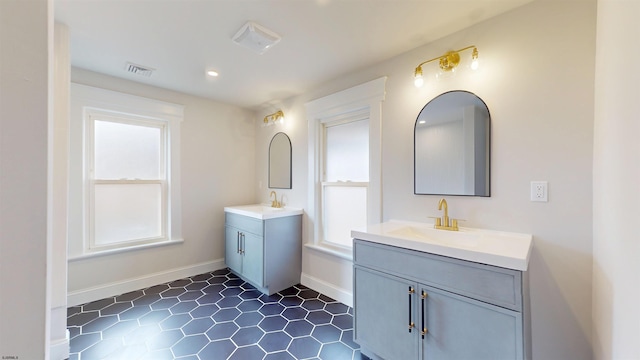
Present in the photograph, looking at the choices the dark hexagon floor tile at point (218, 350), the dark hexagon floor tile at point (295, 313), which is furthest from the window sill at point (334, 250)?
the dark hexagon floor tile at point (218, 350)

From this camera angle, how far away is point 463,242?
1721 mm

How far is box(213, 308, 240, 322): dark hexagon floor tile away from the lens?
7.36 feet

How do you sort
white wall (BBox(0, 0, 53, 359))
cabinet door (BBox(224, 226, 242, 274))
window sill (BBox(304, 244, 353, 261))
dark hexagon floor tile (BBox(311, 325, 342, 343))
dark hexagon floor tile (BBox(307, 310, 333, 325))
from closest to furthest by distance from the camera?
white wall (BBox(0, 0, 53, 359)), dark hexagon floor tile (BBox(311, 325, 342, 343)), dark hexagon floor tile (BBox(307, 310, 333, 325)), window sill (BBox(304, 244, 353, 261)), cabinet door (BBox(224, 226, 242, 274))

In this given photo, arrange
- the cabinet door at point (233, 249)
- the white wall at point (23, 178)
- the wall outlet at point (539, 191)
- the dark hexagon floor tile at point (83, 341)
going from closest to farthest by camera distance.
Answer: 1. the white wall at point (23, 178)
2. the wall outlet at point (539, 191)
3. the dark hexagon floor tile at point (83, 341)
4. the cabinet door at point (233, 249)

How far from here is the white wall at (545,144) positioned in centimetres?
141

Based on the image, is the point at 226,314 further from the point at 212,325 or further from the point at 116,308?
the point at 116,308

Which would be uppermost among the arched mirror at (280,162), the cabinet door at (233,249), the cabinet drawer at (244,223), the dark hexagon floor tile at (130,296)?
the arched mirror at (280,162)

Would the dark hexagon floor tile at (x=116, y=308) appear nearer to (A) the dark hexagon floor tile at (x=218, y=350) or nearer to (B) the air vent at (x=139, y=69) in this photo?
(A) the dark hexagon floor tile at (x=218, y=350)

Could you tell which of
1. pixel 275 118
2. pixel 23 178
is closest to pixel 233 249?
pixel 275 118

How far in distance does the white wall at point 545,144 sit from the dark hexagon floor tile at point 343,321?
49.2 inches

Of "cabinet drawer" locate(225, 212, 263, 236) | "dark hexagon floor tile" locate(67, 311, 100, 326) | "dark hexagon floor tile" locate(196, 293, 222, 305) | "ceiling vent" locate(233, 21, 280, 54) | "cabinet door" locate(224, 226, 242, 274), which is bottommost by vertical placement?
"dark hexagon floor tile" locate(196, 293, 222, 305)

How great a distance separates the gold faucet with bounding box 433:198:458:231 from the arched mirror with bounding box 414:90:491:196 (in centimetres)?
10

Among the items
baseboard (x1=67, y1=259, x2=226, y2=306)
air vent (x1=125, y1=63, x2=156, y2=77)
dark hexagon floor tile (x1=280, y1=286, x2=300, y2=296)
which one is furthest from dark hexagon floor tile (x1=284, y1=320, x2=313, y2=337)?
air vent (x1=125, y1=63, x2=156, y2=77)

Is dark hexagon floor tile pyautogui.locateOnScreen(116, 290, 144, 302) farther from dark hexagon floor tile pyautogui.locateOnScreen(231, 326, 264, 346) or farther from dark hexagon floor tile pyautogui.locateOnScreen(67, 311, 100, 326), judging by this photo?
dark hexagon floor tile pyautogui.locateOnScreen(231, 326, 264, 346)
